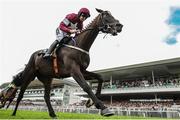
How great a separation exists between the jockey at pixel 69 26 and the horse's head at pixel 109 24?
1.37ft

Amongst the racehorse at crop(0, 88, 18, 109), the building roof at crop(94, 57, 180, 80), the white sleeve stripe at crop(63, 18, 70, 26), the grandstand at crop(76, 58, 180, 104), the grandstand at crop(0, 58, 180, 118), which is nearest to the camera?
the white sleeve stripe at crop(63, 18, 70, 26)

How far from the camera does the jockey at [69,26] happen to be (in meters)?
5.36

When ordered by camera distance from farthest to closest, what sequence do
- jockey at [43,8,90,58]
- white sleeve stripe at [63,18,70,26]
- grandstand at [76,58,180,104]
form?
grandstand at [76,58,180,104]
white sleeve stripe at [63,18,70,26]
jockey at [43,8,90,58]

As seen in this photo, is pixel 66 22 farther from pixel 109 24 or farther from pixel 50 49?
pixel 109 24

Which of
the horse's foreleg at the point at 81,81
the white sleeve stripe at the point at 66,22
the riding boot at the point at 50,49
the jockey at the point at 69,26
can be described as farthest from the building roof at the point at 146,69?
the horse's foreleg at the point at 81,81

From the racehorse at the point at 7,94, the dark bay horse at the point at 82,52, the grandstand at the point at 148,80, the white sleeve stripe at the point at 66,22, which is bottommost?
the racehorse at the point at 7,94

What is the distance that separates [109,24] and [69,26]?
1085 mm

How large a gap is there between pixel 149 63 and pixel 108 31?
27.8m

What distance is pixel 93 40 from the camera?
523 cm

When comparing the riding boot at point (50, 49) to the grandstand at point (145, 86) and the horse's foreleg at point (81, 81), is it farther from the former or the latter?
the grandstand at point (145, 86)

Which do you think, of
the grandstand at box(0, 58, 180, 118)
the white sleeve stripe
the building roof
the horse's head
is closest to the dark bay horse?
the horse's head

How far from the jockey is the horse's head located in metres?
0.42

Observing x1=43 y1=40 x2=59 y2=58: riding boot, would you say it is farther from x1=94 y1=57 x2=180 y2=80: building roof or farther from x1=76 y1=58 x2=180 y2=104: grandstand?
x1=94 y1=57 x2=180 y2=80: building roof

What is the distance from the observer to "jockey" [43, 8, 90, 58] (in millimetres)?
5359
